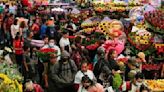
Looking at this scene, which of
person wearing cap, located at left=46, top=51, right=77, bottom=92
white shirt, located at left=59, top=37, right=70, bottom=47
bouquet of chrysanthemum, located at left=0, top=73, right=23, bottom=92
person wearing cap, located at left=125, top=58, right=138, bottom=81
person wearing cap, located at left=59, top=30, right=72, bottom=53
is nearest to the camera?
bouquet of chrysanthemum, located at left=0, top=73, right=23, bottom=92

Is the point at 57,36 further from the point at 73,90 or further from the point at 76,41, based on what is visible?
the point at 73,90

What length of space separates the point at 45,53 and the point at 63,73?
1.59 m

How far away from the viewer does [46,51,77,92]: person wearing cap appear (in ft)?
47.5

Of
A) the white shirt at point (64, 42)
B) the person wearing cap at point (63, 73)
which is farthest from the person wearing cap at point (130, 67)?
the white shirt at point (64, 42)

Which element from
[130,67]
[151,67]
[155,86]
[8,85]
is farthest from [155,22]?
[8,85]

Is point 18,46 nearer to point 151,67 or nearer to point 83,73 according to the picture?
point 151,67

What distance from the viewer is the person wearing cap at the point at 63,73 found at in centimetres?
1447

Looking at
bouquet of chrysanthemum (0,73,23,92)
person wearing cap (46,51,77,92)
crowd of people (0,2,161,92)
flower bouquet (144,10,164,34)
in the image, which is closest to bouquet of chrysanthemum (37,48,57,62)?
crowd of people (0,2,161,92)

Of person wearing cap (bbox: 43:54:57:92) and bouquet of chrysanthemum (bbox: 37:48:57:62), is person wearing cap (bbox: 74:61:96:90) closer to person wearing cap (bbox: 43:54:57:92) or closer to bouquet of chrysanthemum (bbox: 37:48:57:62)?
person wearing cap (bbox: 43:54:57:92)

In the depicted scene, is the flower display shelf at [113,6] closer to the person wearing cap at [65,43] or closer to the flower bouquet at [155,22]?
the flower bouquet at [155,22]

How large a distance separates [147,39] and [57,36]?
282 cm

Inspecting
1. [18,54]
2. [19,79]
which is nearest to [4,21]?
[18,54]

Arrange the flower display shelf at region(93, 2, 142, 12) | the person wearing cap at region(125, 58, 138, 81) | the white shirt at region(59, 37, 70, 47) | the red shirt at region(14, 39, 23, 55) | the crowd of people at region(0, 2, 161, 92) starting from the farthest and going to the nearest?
the flower display shelf at region(93, 2, 142, 12) → the red shirt at region(14, 39, 23, 55) → the white shirt at region(59, 37, 70, 47) → the person wearing cap at region(125, 58, 138, 81) → the crowd of people at region(0, 2, 161, 92)

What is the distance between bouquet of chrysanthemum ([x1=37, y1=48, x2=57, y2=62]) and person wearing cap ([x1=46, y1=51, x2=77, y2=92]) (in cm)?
113
